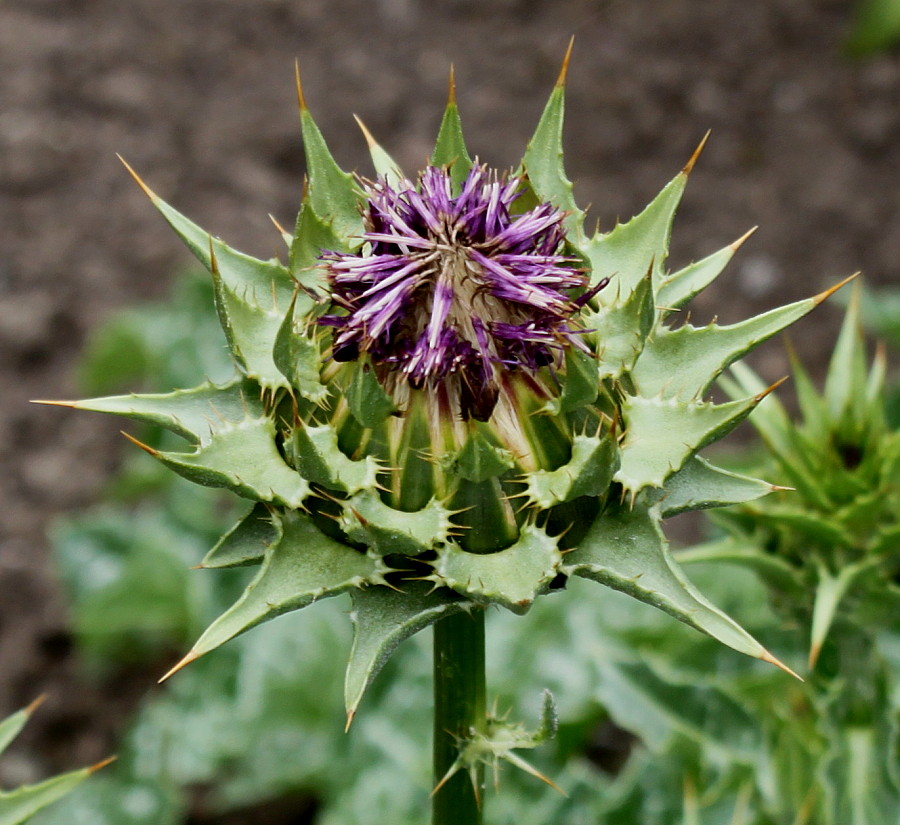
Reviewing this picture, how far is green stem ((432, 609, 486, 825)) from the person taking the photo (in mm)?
1942

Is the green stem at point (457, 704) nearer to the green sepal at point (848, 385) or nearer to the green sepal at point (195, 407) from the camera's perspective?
the green sepal at point (195, 407)

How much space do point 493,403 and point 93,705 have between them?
3128 millimetres

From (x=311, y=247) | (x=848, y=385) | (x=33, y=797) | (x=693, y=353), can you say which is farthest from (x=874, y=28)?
(x=33, y=797)

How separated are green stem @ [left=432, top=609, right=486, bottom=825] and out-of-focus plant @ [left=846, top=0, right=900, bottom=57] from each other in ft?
16.6

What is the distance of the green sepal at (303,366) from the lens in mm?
1835

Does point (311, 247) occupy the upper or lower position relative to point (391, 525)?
upper

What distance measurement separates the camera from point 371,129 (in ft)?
19.6

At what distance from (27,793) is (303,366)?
88cm

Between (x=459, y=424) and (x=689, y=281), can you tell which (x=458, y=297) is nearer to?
(x=459, y=424)

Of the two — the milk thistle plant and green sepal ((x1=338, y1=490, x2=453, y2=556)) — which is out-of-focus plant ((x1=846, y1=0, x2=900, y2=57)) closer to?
the milk thistle plant

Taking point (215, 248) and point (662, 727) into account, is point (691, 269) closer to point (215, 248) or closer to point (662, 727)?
point (215, 248)

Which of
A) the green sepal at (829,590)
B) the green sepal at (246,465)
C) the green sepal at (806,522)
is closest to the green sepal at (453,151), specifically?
the green sepal at (246,465)

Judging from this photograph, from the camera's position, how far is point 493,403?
71.1 inches

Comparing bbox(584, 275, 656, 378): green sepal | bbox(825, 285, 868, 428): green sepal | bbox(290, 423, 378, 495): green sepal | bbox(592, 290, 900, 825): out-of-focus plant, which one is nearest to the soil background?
bbox(592, 290, 900, 825): out-of-focus plant
